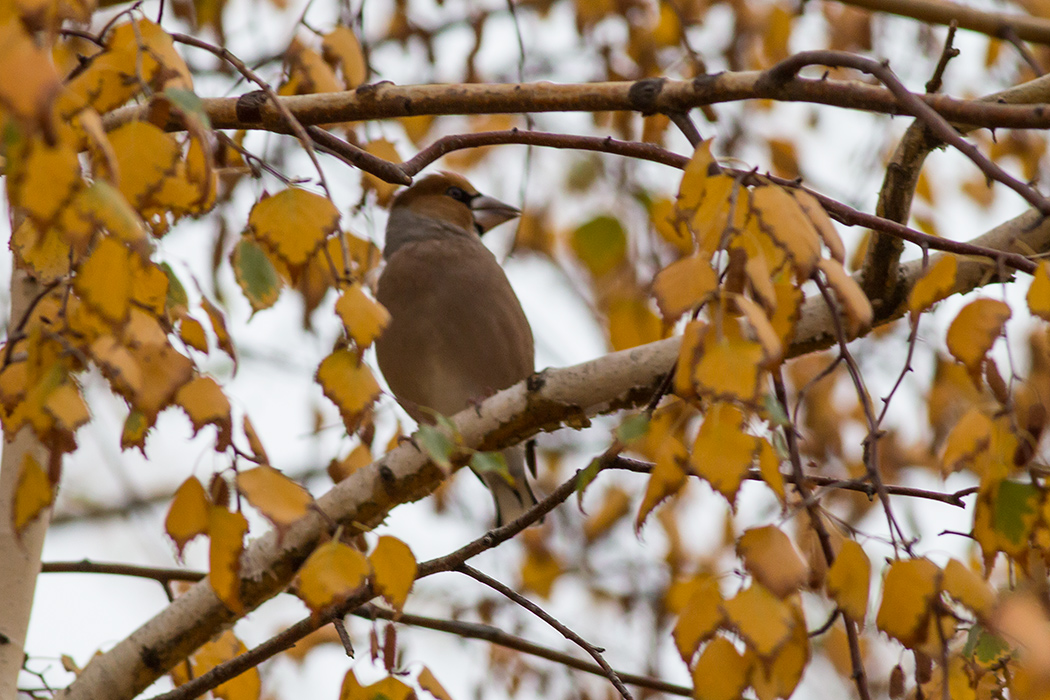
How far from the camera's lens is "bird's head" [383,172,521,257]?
4.67 m

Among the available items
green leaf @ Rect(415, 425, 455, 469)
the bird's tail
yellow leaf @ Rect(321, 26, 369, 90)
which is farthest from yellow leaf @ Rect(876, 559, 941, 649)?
the bird's tail

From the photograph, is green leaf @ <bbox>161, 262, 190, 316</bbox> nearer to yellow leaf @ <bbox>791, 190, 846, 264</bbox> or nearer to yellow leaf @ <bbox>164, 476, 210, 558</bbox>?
yellow leaf @ <bbox>164, 476, 210, 558</bbox>

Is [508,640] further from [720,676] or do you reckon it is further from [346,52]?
[346,52]

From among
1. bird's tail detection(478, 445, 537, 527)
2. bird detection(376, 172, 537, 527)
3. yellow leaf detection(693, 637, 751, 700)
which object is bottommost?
yellow leaf detection(693, 637, 751, 700)

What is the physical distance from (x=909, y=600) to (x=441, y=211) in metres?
3.77

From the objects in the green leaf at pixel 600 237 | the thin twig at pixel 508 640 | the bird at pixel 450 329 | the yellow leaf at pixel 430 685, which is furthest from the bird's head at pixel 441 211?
the yellow leaf at pixel 430 685

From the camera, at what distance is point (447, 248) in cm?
434

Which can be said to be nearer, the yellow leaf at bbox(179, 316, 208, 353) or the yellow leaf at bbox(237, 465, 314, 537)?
the yellow leaf at bbox(237, 465, 314, 537)

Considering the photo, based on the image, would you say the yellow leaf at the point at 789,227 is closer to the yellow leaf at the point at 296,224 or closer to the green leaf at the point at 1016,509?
the green leaf at the point at 1016,509

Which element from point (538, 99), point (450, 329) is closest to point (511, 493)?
point (450, 329)

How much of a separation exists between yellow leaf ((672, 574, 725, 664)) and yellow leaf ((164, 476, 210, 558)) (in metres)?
0.63

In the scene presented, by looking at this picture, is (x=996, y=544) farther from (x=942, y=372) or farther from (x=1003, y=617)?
(x=942, y=372)

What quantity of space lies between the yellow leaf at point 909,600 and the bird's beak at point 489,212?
156 inches

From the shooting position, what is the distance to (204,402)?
1357 millimetres
